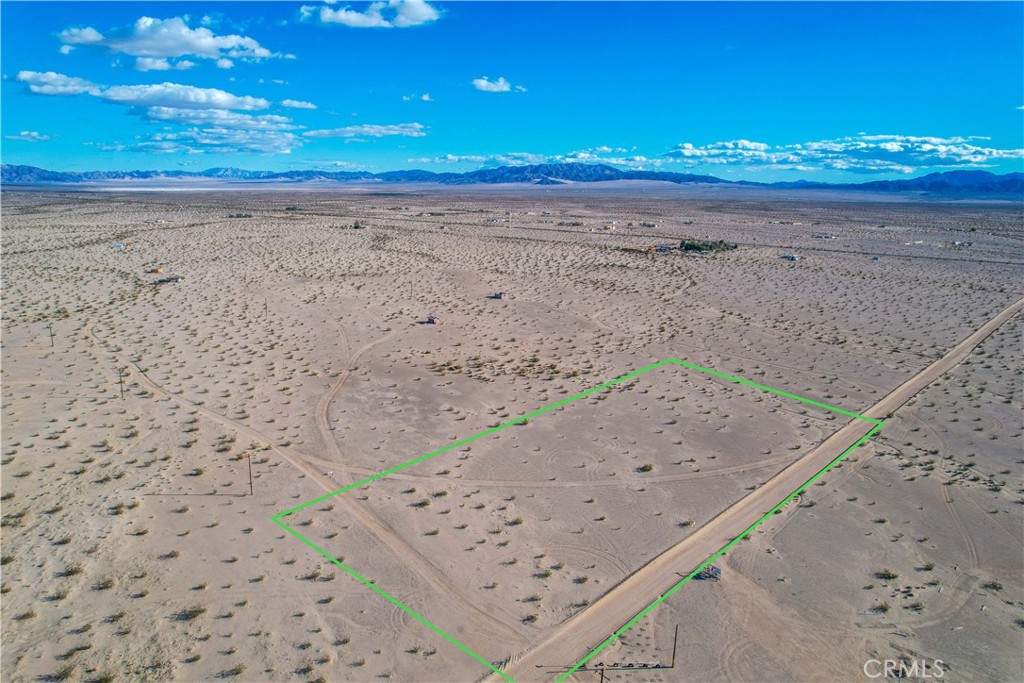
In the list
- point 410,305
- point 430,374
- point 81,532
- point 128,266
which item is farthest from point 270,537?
point 128,266

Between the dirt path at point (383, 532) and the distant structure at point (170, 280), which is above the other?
the distant structure at point (170, 280)

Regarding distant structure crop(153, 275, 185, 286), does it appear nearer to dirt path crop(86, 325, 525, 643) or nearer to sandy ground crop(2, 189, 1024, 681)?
sandy ground crop(2, 189, 1024, 681)

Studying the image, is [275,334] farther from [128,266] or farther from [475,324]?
[128,266]

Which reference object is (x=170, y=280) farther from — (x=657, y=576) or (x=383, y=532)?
(x=657, y=576)

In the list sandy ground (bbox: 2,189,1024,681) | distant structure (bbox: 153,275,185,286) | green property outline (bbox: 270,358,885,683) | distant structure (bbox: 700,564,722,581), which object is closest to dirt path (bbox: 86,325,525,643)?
sandy ground (bbox: 2,189,1024,681)

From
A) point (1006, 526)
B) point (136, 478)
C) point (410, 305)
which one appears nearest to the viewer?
point (1006, 526)

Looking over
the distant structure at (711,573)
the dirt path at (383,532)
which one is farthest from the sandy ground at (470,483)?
the distant structure at (711,573)

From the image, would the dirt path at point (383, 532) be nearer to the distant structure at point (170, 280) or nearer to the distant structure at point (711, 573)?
the distant structure at point (711, 573)
